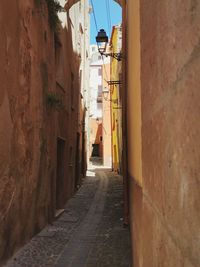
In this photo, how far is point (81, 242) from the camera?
24.4ft

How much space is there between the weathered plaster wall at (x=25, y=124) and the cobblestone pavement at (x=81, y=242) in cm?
30

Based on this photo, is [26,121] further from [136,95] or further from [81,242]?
[136,95]

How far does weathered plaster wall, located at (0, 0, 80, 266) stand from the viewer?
5.95 metres

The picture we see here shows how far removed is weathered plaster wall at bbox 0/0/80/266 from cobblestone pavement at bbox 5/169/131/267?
297mm

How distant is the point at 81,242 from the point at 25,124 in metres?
2.50

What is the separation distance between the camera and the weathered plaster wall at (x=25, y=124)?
595 centimetres

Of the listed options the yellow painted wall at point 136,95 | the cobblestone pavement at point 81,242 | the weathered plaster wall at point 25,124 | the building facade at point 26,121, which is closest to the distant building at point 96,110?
the cobblestone pavement at point 81,242

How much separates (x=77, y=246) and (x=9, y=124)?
264 centimetres

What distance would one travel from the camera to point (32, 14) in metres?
7.64

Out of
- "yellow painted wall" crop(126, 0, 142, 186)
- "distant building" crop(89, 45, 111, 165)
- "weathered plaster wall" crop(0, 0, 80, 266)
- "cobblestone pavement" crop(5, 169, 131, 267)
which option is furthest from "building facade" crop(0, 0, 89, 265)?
"distant building" crop(89, 45, 111, 165)

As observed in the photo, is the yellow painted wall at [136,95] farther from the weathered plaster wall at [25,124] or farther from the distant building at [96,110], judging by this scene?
the distant building at [96,110]

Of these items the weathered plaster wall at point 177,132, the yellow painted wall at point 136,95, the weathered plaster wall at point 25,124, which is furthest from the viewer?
the weathered plaster wall at point 25,124

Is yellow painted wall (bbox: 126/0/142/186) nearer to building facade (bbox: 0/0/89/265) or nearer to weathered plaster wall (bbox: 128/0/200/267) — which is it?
weathered plaster wall (bbox: 128/0/200/267)

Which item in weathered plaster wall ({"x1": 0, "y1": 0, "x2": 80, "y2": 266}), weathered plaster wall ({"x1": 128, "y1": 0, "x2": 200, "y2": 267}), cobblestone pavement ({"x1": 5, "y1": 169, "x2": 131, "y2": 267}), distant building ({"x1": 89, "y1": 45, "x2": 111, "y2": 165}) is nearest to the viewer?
Result: weathered plaster wall ({"x1": 128, "y1": 0, "x2": 200, "y2": 267})
